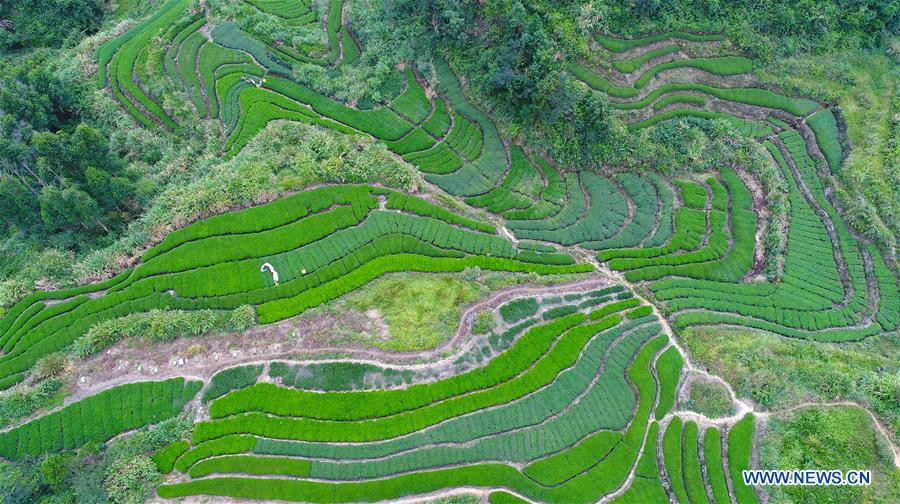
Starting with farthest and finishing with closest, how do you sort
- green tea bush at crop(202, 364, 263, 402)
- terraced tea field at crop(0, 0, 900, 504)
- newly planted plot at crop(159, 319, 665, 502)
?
green tea bush at crop(202, 364, 263, 402) < terraced tea field at crop(0, 0, 900, 504) < newly planted plot at crop(159, 319, 665, 502)

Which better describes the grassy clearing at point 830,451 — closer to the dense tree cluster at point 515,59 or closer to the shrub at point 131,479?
the dense tree cluster at point 515,59

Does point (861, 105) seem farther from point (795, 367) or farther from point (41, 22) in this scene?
point (41, 22)

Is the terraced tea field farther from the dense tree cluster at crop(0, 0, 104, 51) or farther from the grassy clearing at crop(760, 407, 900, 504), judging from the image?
the dense tree cluster at crop(0, 0, 104, 51)

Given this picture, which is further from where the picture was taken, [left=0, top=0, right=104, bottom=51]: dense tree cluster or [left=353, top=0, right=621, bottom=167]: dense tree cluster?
[left=0, top=0, right=104, bottom=51]: dense tree cluster

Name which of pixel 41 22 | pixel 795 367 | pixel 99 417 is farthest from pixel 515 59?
pixel 41 22

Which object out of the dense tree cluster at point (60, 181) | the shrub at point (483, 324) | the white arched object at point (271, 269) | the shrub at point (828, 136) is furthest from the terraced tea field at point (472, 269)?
the dense tree cluster at point (60, 181)

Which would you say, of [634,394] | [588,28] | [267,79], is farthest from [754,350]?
[267,79]

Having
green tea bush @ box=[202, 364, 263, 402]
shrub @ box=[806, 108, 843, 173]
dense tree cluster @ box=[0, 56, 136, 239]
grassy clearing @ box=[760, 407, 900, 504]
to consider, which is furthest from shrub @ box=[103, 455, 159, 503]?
shrub @ box=[806, 108, 843, 173]
